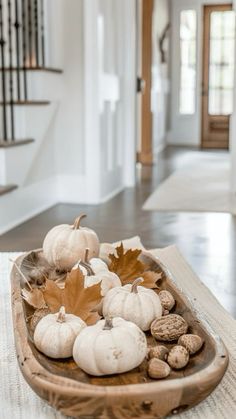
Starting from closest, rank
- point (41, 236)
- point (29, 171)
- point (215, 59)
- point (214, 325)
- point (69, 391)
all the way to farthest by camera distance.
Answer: point (69, 391), point (214, 325), point (41, 236), point (29, 171), point (215, 59)

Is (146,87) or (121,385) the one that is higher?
(146,87)

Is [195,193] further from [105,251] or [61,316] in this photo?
[61,316]

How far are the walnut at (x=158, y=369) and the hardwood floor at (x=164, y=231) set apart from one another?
1.11m

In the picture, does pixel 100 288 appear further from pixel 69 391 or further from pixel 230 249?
pixel 230 249

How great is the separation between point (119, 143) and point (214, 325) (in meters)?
3.70

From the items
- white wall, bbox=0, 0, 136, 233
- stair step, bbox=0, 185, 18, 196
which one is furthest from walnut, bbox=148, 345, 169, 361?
white wall, bbox=0, 0, 136, 233

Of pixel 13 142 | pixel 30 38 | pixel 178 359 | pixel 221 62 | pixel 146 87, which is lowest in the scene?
pixel 178 359

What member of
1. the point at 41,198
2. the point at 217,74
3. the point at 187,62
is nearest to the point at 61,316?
the point at 41,198

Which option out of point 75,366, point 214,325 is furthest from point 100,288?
point 214,325

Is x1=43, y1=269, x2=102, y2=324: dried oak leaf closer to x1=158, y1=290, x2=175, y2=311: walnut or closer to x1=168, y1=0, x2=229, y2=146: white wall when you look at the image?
x1=158, y1=290, x2=175, y2=311: walnut

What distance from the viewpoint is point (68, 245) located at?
166cm

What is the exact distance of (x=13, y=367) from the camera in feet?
4.45

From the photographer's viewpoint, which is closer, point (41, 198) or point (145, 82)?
point (41, 198)

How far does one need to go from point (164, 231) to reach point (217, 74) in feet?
21.8
